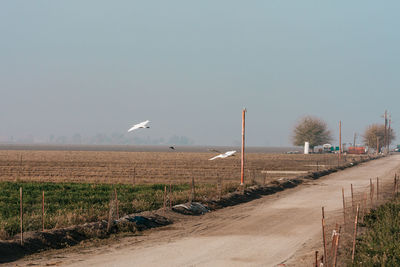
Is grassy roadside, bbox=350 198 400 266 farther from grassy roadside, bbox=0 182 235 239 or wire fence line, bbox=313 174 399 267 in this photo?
grassy roadside, bbox=0 182 235 239

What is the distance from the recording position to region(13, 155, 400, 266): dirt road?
39.7 ft

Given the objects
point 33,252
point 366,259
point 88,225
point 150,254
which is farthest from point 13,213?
point 366,259

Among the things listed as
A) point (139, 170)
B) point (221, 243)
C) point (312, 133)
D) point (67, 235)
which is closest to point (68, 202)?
point (67, 235)

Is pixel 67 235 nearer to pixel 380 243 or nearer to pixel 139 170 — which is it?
pixel 380 243

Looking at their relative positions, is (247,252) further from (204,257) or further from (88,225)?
(88,225)

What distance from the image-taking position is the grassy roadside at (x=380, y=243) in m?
11.2

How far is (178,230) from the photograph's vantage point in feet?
55.2

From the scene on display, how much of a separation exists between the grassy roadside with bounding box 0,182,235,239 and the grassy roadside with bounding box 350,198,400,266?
8.55 meters

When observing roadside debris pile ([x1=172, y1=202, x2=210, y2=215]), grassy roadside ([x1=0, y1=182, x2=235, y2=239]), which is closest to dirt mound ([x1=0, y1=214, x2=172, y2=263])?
grassy roadside ([x1=0, y1=182, x2=235, y2=239])

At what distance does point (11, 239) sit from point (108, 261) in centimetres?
344

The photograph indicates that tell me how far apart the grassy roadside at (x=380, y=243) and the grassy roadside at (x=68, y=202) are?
855 centimetres

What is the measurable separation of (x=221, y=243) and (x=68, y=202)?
36.6 feet

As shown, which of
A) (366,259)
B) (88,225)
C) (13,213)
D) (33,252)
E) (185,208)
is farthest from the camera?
(185,208)

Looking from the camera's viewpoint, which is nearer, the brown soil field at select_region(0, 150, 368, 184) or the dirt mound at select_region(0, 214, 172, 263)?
the dirt mound at select_region(0, 214, 172, 263)
